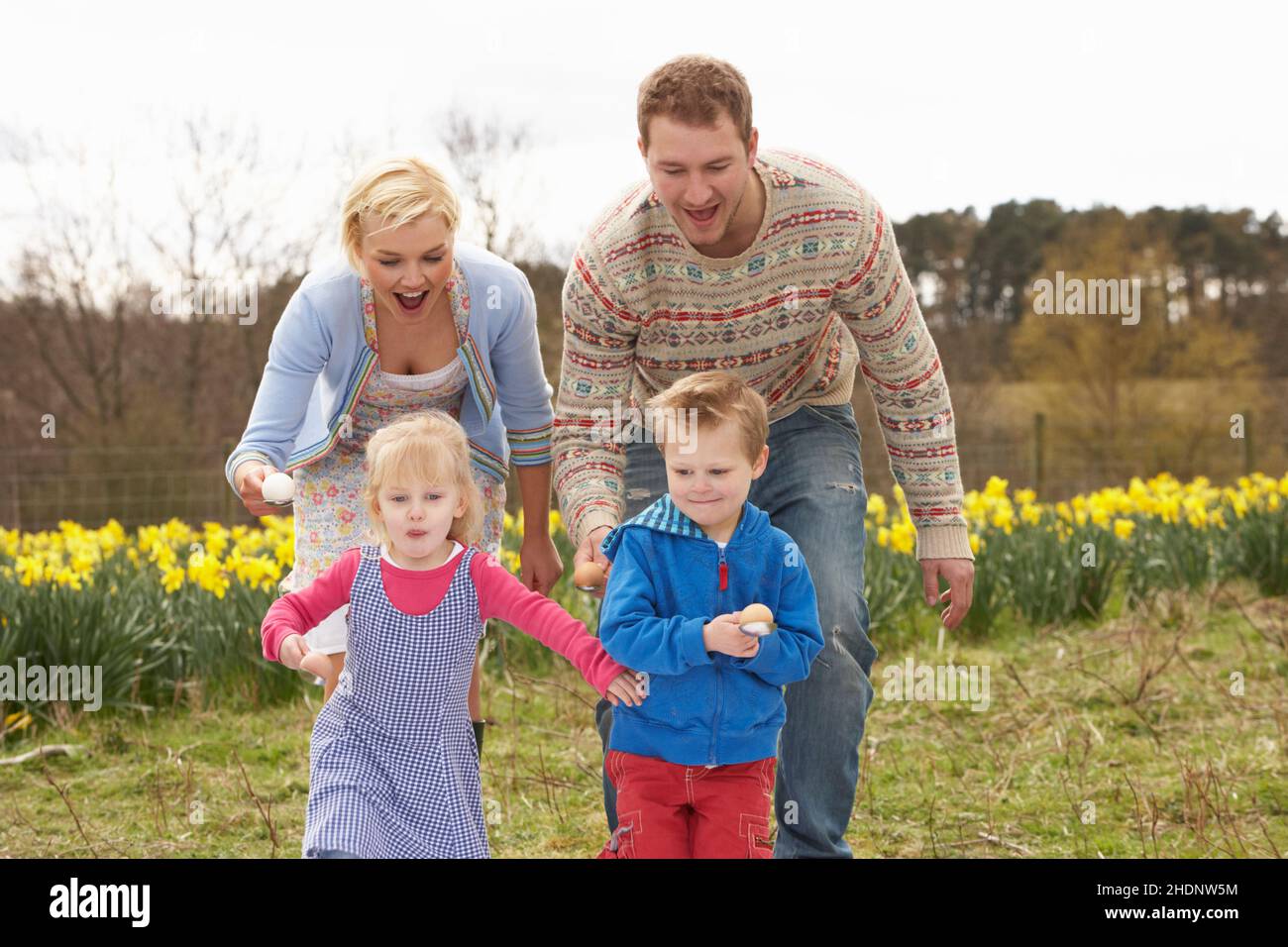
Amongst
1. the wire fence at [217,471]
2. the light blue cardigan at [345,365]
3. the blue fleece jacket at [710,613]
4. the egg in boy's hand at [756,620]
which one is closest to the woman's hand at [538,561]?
the light blue cardigan at [345,365]

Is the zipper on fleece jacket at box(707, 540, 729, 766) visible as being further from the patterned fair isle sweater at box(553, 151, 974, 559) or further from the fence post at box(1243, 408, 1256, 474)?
the fence post at box(1243, 408, 1256, 474)

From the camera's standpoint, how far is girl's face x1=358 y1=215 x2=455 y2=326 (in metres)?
2.40

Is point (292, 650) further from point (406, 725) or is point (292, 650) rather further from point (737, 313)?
point (737, 313)

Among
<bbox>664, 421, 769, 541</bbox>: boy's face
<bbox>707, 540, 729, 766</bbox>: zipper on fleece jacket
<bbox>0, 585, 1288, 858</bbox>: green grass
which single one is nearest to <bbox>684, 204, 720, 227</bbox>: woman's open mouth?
<bbox>664, 421, 769, 541</bbox>: boy's face

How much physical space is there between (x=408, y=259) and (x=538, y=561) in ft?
2.60

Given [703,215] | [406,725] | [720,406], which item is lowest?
[406,725]

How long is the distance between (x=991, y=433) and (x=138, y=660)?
8660 millimetres

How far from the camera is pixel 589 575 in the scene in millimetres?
2312

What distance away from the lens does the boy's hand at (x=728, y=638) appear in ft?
6.70

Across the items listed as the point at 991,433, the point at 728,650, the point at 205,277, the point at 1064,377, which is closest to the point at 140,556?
the point at 728,650

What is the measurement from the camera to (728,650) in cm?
206

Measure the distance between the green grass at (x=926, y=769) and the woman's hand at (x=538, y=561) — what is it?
28.6 inches

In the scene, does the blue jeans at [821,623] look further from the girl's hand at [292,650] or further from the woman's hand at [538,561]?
the girl's hand at [292,650]

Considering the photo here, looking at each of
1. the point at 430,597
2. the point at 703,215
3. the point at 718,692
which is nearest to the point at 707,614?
the point at 718,692
